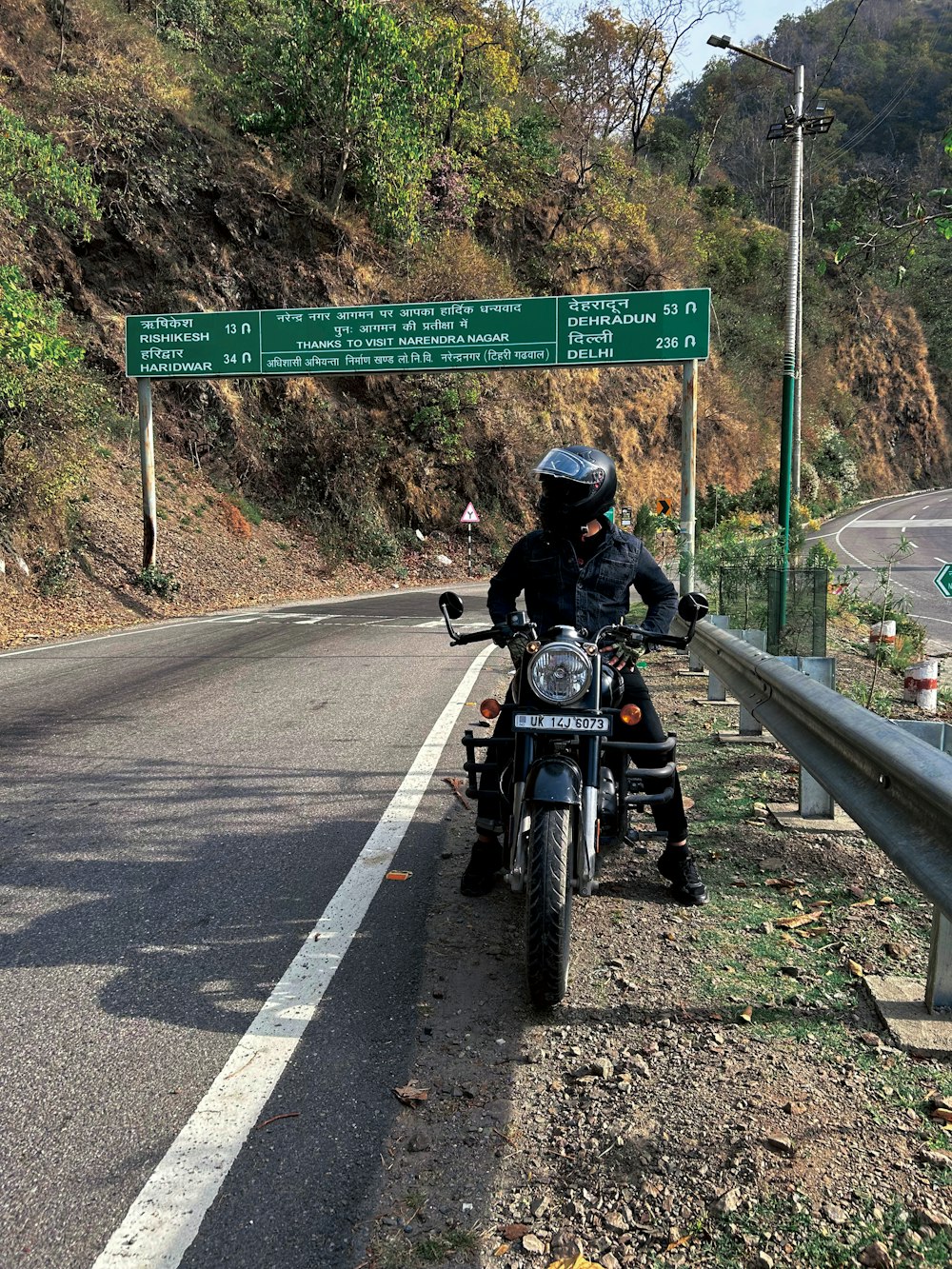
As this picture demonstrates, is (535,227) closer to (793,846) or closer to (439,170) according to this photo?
(439,170)

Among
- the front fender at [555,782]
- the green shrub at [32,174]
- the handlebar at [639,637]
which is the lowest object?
the front fender at [555,782]

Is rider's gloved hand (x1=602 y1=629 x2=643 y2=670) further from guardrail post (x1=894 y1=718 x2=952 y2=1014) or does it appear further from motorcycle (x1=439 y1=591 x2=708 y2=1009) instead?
guardrail post (x1=894 y1=718 x2=952 y2=1014)

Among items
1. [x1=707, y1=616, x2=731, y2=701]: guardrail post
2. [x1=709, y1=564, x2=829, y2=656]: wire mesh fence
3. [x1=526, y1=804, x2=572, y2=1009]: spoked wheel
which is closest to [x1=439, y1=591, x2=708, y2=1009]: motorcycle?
[x1=526, y1=804, x2=572, y2=1009]: spoked wheel

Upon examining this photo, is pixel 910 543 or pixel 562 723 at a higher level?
pixel 910 543

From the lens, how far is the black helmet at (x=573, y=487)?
3904mm

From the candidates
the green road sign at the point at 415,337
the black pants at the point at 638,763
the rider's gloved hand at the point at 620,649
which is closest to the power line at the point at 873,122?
the green road sign at the point at 415,337

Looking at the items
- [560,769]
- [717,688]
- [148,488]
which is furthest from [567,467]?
[148,488]

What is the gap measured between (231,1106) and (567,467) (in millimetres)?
2543

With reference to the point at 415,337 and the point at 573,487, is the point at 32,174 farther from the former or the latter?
the point at 573,487

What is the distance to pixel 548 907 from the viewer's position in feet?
10.4

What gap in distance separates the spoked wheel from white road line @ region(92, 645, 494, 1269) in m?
0.75

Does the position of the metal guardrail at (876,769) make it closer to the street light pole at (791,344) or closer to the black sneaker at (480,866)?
the black sneaker at (480,866)

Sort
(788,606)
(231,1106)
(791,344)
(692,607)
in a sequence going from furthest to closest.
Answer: (791,344), (788,606), (692,607), (231,1106)

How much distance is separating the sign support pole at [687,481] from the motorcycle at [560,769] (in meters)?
10.3
